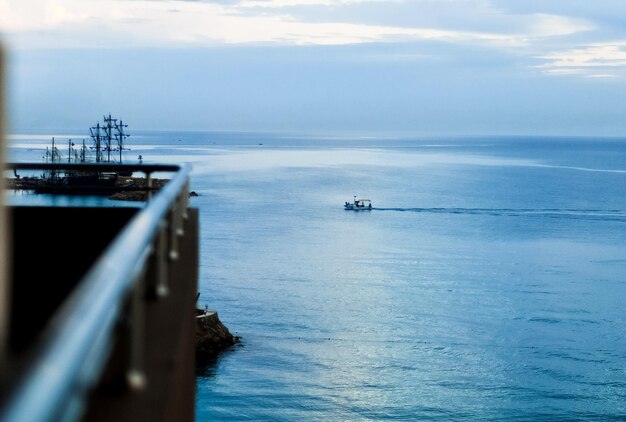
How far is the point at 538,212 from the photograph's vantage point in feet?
283

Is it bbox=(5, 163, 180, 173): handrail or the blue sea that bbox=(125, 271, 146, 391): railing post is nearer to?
bbox=(5, 163, 180, 173): handrail

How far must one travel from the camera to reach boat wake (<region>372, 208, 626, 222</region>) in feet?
274

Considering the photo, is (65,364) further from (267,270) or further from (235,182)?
(235,182)

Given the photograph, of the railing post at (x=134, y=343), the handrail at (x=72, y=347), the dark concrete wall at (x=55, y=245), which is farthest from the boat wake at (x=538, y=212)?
the handrail at (x=72, y=347)

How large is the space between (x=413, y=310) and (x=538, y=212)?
152 feet

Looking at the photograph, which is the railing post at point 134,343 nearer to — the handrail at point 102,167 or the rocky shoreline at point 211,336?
the handrail at point 102,167

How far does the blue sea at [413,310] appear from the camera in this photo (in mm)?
32250

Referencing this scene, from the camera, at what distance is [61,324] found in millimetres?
1035


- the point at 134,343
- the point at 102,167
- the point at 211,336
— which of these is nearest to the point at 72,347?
the point at 134,343

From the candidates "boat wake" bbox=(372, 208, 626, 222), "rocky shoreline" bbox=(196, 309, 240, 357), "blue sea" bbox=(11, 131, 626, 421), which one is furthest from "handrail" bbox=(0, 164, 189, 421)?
"boat wake" bbox=(372, 208, 626, 222)

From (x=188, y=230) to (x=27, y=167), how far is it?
1.08 metres

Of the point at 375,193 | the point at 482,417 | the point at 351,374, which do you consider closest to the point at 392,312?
the point at 351,374

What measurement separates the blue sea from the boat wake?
0.30 meters

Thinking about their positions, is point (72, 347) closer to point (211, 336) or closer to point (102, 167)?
point (102, 167)
